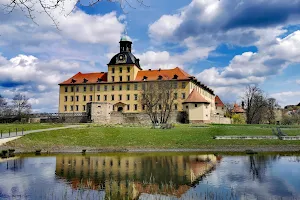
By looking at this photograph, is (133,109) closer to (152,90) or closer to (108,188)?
(152,90)

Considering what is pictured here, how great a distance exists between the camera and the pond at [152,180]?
Result: 11713 millimetres

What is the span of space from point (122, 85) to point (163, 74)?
9714 millimetres

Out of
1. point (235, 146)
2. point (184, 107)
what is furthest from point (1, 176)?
point (184, 107)

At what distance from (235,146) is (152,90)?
2973cm

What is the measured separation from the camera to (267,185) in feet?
43.5

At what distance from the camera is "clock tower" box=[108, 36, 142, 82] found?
68562 mm

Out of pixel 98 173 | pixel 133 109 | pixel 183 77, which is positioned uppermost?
pixel 183 77

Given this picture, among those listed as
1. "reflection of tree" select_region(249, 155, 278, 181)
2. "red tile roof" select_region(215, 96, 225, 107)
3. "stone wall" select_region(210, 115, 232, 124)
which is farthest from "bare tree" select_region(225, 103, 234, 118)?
"reflection of tree" select_region(249, 155, 278, 181)

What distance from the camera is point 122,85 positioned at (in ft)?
227

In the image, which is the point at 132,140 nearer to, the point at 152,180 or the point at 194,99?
the point at 152,180

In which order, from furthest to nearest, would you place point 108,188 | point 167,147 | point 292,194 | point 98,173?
point 167,147 < point 98,173 < point 108,188 < point 292,194

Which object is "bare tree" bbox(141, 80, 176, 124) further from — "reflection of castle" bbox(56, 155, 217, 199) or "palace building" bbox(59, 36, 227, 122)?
"reflection of castle" bbox(56, 155, 217, 199)

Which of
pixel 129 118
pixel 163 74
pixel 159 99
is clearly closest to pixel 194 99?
pixel 159 99

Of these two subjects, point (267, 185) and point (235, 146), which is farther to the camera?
point (235, 146)
